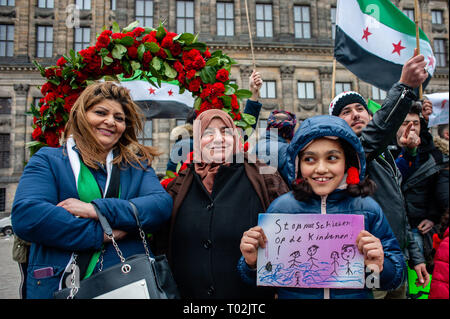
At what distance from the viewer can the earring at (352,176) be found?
6.21 ft

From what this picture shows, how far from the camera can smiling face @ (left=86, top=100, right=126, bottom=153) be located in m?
2.19

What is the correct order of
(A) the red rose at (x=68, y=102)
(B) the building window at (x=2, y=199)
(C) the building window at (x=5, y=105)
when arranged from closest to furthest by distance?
1. (A) the red rose at (x=68, y=102)
2. (B) the building window at (x=2, y=199)
3. (C) the building window at (x=5, y=105)

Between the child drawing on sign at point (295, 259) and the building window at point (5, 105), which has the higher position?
the building window at point (5, 105)

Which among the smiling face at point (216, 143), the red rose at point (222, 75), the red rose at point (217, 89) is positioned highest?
the red rose at point (222, 75)

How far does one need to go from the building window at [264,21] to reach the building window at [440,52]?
12555mm

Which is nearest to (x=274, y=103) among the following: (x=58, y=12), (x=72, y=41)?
(x=72, y=41)

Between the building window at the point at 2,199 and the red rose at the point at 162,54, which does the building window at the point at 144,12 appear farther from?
the red rose at the point at 162,54

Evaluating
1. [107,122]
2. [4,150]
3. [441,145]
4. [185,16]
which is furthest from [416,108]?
[4,150]

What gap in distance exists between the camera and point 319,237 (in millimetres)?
1772

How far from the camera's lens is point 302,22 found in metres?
23.0

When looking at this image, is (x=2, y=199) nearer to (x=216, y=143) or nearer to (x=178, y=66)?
(x=178, y=66)

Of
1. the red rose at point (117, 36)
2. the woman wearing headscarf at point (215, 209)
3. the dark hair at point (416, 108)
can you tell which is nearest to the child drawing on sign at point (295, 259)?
the woman wearing headscarf at point (215, 209)

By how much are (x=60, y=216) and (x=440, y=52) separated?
29600 mm

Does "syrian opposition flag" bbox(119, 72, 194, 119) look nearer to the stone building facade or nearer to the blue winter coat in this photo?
the blue winter coat
